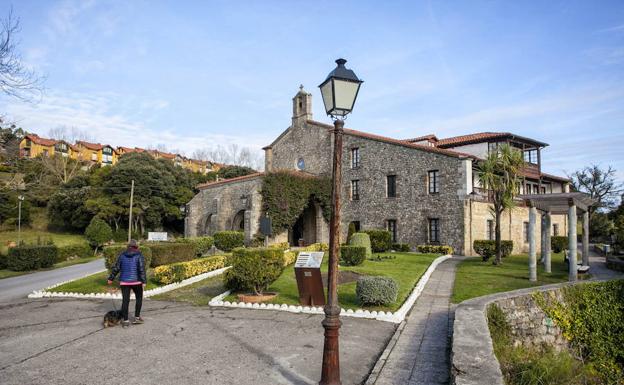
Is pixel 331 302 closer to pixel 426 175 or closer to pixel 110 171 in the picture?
pixel 426 175

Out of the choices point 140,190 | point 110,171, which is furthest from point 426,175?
point 110,171

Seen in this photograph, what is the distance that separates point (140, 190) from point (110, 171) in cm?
464

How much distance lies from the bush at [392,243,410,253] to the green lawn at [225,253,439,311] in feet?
17.2

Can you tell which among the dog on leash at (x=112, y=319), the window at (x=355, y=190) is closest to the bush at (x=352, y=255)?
the dog on leash at (x=112, y=319)

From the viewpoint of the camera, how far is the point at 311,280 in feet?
34.2

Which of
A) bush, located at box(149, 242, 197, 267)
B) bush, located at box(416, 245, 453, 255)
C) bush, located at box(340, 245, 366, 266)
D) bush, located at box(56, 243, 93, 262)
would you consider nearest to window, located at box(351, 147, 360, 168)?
bush, located at box(416, 245, 453, 255)

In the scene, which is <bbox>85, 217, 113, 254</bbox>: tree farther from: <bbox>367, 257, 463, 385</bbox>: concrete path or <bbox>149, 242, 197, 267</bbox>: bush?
<bbox>367, 257, 463, 385</bbox>: concrete path

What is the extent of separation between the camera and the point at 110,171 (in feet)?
146

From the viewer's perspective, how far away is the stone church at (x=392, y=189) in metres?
24.7

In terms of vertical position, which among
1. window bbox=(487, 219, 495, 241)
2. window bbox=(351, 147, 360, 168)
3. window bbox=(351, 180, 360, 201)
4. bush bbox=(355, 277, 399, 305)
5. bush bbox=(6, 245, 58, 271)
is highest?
window bbox=(351, 147, 360, 168)

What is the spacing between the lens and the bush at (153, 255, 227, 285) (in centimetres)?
1424

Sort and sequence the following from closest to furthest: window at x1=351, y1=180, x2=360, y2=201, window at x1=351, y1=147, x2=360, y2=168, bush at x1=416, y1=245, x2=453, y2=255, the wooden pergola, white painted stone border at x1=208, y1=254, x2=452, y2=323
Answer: white painted stone border at x1=208, y1=254, x2=452, y2=323 < the wooden pergola < bush at x1=416, y1=245, x2=453, y2=255 < window at x1=351, y1=147, x2=360, y2=168 < window at x1=351, y1=180, x2=360, y2=201

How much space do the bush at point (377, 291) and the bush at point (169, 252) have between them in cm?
1175

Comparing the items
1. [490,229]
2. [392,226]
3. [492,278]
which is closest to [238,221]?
[392,226]
